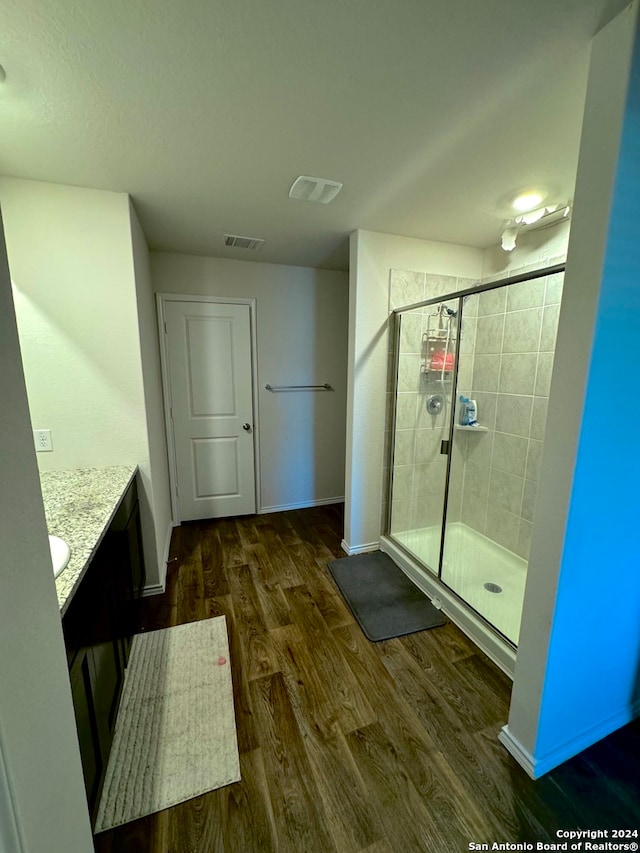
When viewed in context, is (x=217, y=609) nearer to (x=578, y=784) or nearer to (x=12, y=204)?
(x=578, y=784)

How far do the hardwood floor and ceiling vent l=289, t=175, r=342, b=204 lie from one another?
7.78 feet

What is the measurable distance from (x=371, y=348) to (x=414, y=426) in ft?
2.30

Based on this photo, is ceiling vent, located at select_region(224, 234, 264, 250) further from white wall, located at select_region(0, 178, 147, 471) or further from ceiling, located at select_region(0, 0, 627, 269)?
white wall, located at select_region(0, 178, 147, 471)

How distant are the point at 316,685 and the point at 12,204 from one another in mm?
2750

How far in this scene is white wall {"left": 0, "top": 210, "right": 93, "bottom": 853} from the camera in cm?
47

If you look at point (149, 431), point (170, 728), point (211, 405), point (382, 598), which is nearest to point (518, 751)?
point (382, 598)

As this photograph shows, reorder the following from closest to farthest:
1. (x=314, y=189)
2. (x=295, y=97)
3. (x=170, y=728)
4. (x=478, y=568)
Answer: (x=295, y=97)
(x=170, y=728)
(x=314, y=189)
(x=478, y=568)

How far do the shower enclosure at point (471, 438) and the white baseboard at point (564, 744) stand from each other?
1.97ft

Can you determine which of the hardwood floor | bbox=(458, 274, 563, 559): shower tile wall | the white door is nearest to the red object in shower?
bbox=(458, 274, 563, 559): shower tile wall

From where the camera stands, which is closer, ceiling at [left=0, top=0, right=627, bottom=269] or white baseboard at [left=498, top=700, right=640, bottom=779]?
ceiling at [left=0, top=0, right=627, bottom=269]

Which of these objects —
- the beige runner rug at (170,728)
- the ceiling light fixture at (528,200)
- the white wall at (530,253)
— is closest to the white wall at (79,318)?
the beige runner rug at (170,728)

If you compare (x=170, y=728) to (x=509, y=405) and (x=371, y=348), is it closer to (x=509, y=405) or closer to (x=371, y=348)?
(x=371, y=348)

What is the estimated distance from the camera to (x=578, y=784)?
4.10 feet

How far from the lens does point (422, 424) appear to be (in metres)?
2.70
